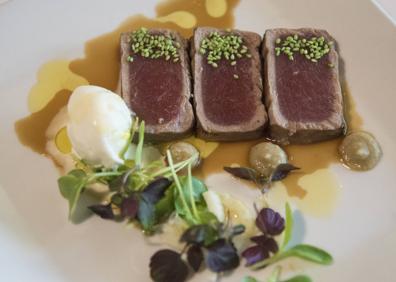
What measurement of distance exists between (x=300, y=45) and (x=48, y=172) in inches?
50.0

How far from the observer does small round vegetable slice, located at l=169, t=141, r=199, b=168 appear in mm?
2291

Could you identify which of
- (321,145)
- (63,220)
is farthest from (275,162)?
(63,220)

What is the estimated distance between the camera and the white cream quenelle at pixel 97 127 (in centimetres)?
212

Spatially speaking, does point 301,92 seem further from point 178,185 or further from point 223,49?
point 178,185

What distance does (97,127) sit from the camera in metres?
2.12

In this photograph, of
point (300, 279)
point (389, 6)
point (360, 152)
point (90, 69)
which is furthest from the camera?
point (389, 6)

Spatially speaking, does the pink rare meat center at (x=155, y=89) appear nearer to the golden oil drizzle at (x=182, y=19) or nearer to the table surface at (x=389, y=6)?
the golden oil drizzle at (x=182, y=19)

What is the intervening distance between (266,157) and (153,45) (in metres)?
0.74

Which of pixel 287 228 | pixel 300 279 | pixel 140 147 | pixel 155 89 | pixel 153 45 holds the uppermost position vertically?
pixel 153 45

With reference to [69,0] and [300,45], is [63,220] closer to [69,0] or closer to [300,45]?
[69,0]

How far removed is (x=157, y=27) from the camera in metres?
2.67

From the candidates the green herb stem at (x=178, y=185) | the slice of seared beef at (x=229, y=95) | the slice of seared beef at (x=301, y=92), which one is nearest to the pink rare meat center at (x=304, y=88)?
the slice of seared beef at (x=301, y=92)

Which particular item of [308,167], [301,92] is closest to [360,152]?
[308,167]

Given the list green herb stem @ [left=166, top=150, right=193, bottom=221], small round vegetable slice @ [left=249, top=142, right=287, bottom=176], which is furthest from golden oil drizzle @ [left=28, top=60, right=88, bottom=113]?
small round vegetable slice @ [left=249, top=142, right=287, bottom=176]
